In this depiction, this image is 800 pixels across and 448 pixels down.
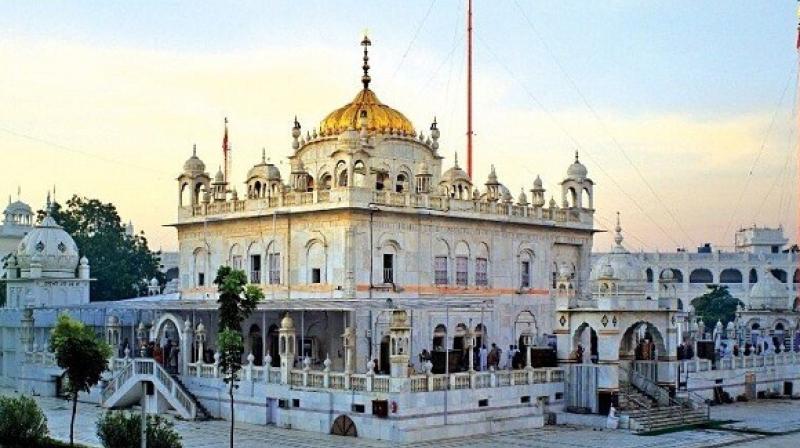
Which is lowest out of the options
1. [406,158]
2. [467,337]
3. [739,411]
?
[739,411]

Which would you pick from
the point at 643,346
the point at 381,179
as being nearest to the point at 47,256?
the point at 381,179

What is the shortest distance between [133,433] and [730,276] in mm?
86731

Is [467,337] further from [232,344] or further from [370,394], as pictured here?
[232,344]

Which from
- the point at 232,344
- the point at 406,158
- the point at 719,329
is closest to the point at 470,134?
the point at 406,158

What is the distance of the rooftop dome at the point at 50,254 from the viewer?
50312mm

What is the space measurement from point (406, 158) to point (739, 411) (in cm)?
1608

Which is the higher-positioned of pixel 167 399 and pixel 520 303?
pixel 520 303

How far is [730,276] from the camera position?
104 meters

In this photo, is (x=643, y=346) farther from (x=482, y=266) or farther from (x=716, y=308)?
(x=716, y=308)

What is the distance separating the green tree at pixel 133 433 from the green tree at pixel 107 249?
123ft

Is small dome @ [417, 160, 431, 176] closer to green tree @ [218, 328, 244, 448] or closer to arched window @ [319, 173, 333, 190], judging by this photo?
arched window @ [319, 173, 333, 190]

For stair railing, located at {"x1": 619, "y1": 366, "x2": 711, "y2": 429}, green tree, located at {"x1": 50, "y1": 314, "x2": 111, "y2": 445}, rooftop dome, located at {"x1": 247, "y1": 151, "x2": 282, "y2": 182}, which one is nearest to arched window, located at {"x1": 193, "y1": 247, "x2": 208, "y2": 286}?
rooftop dome, located at {"x1": 247, "y1": 151, "x2": 282, "y2": 182}

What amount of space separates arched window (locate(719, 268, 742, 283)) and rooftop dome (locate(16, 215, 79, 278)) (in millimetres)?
68443

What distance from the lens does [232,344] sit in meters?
26.2
